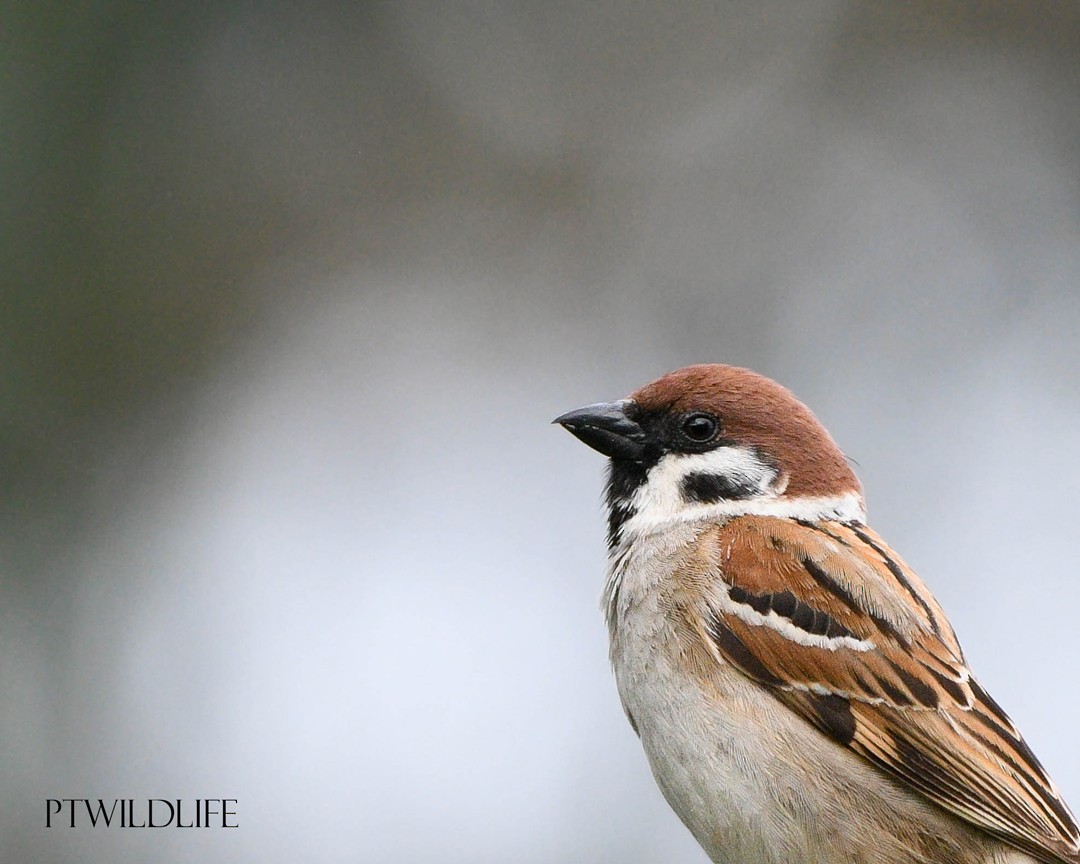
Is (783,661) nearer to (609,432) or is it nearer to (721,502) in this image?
(721,502)

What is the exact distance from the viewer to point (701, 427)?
10.3ft

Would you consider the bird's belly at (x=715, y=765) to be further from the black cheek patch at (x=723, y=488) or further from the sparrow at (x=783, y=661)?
the black cheek patch at (x=723, y=488)

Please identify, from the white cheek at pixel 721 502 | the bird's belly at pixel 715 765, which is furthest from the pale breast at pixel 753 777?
the white cheek at pixel 721 502

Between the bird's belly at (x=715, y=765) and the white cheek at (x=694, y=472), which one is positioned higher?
the white cheek at (x=694, y=472)

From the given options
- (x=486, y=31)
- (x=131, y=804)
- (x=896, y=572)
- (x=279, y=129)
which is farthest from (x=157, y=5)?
(x=896, y=572)

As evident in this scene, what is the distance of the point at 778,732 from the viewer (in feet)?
8.61

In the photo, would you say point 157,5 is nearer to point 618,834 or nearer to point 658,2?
point 658,2

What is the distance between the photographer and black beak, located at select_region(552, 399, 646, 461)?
3.17m

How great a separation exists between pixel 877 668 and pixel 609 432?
0.84 m

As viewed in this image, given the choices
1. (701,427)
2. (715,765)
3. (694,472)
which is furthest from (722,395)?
(715,765)

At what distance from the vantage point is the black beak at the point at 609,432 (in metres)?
3.17

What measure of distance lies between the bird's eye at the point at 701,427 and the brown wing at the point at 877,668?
0.28m

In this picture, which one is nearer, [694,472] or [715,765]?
[715,765]

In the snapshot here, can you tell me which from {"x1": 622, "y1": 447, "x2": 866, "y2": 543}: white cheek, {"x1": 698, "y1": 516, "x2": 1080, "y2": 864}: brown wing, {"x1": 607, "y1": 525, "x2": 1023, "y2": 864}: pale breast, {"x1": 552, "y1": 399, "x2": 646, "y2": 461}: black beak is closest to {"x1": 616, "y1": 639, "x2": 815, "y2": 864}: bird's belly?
{"x1": 607, "y1": 525, "x2": 1023, "y2": 864}: pale breast
